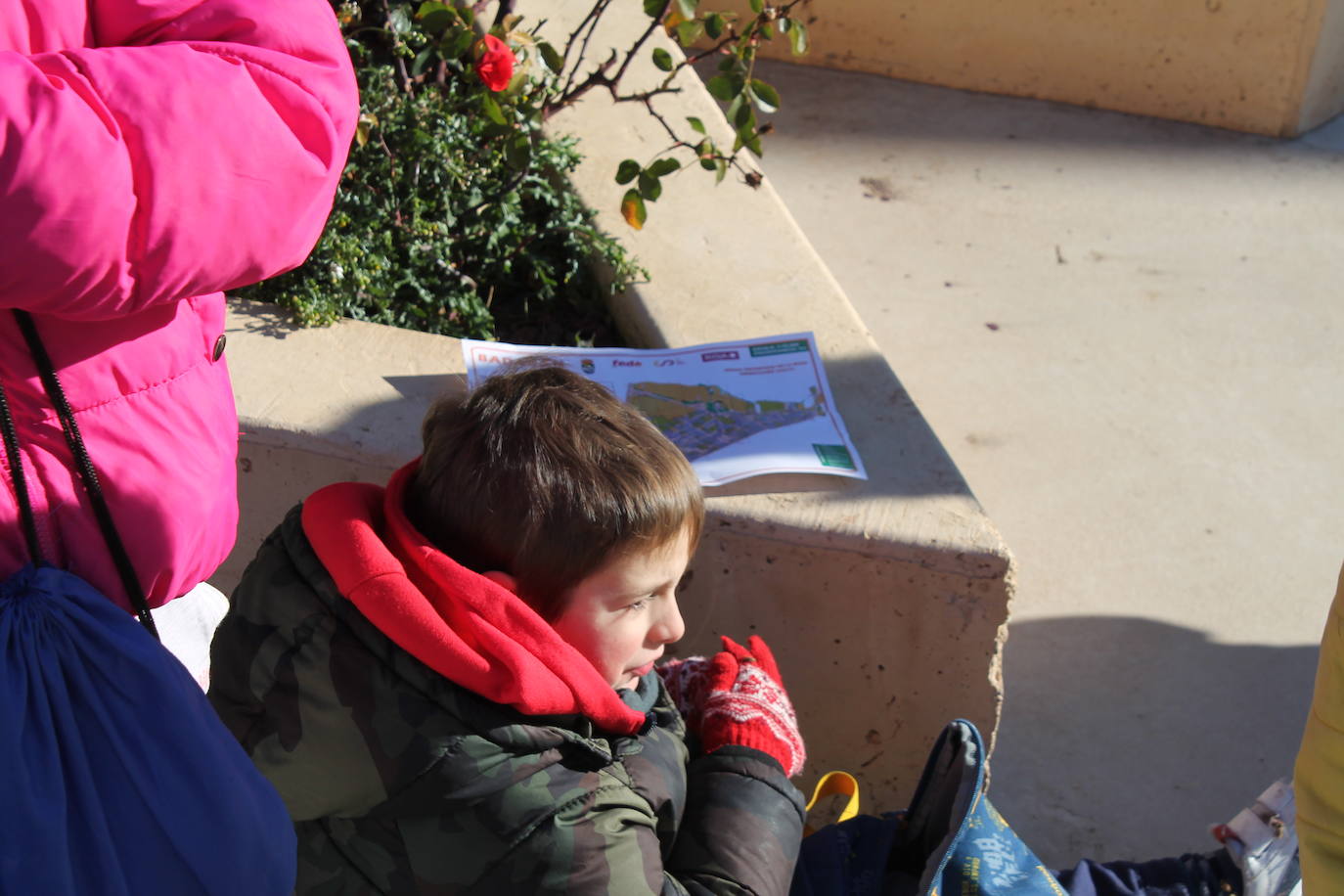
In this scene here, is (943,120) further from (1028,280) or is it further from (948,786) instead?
(948,786)

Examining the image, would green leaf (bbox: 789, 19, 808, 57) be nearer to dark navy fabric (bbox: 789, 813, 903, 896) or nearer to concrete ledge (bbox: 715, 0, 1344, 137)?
dark navy fabric (bbox: 789, 813, 903, 896)

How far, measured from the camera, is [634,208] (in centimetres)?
252

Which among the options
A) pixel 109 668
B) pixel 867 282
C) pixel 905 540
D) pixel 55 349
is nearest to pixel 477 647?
pixel 109 668

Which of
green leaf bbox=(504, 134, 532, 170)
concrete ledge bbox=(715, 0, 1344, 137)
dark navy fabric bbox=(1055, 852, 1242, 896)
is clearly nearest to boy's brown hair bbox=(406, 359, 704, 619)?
dark navy fabric bbox=(1055, 852, 1242, 896)

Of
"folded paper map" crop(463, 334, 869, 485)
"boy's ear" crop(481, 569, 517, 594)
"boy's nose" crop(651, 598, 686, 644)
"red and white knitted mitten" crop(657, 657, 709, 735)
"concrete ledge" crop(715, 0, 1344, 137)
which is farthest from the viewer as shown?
"concrete ledge" crop(715, 0, 1344, 137)

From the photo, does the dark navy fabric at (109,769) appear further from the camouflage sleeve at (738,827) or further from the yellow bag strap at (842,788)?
the yellow bag strap at (842,788)

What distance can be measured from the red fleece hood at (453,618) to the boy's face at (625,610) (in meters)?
0.07

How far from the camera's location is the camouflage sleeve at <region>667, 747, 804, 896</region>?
1485mm

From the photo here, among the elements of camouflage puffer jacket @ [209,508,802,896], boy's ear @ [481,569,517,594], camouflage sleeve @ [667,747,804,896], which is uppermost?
boy's ear @ [481,569,517,594]

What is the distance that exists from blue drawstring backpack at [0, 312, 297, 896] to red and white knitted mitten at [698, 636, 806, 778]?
58 cm

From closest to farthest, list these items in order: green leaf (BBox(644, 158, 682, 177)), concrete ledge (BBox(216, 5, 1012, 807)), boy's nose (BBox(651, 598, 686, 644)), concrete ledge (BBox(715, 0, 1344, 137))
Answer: boy's nose (BBox(651, 598, 686, 644)) → concrete ledge (BBox(216, 5, 1012, 807)) → green leaf (BBox(644, 158, 682, 177)) → concrete ledge (BBox(715, 0, 1344, 137))

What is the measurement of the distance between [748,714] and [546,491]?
0.48m

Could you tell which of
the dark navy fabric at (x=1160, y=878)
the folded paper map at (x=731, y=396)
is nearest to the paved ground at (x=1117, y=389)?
the dark navy fabric at (x=1160, y=878)

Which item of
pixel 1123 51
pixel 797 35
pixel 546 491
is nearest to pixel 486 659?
pixel 546 491
